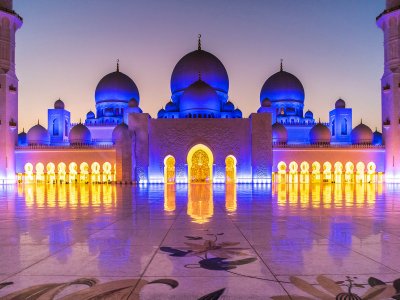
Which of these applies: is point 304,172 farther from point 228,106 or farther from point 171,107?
point 171,107

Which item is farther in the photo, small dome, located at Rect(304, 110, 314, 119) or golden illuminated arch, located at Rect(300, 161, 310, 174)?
small dome, located at Rect(304, 110, 314, 119)

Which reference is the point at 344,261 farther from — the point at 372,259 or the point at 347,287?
the point at 347,287

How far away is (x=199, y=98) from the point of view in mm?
24219

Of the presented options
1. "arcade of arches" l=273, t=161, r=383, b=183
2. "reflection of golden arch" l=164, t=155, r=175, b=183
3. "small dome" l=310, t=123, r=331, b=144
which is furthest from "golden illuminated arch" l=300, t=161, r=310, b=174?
"reflection of golden arch" l=164, t=155, r=175, b=183

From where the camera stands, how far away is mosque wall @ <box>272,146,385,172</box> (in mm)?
25719

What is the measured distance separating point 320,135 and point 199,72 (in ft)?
28.2

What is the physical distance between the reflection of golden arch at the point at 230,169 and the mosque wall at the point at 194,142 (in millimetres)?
408

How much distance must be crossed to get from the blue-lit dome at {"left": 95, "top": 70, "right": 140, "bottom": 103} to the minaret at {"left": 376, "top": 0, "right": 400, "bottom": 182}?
55.6ft

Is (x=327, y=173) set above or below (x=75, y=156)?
below

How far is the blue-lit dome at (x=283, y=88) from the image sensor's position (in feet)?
97.7

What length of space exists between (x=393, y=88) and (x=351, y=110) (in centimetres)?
396

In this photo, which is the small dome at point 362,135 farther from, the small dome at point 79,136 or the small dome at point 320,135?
the small dome at point 79,136

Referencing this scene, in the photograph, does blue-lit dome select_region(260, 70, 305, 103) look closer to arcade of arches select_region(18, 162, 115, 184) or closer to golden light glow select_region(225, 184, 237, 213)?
arcade of arches select_region(18, 162, 115, 184)

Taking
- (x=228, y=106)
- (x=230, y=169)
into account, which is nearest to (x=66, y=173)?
(x=230, y=169)
